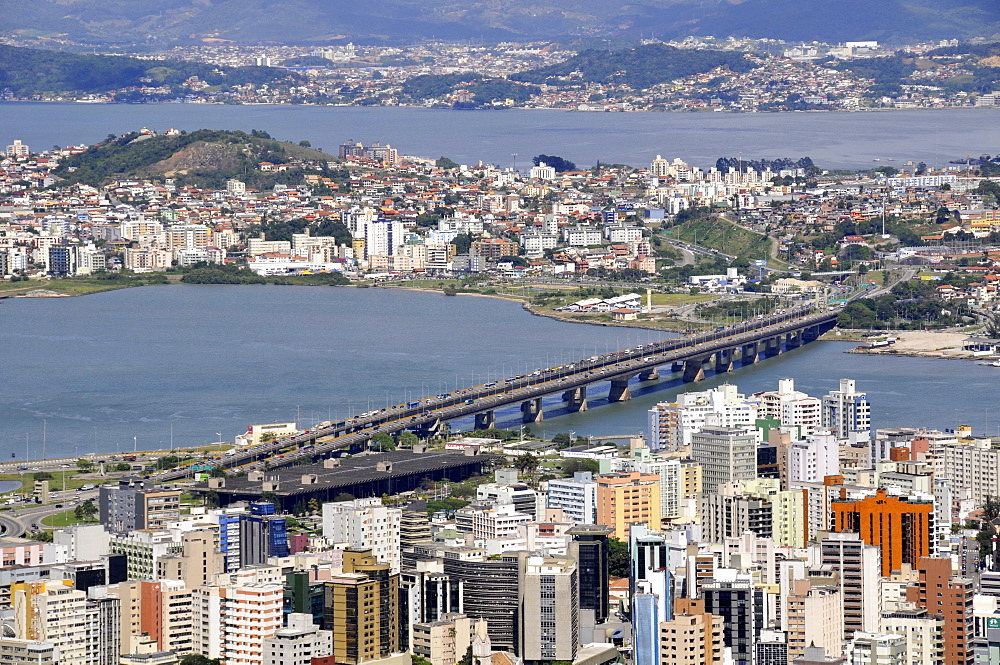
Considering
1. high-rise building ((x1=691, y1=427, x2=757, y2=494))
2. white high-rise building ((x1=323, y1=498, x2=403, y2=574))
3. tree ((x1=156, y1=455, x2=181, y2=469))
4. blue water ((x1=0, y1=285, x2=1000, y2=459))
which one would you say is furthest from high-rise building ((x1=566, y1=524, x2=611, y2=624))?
blue water ((x1=0, y1=285, x2=1000, y2=459))

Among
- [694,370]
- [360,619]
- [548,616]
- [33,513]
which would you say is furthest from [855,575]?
[694,370]

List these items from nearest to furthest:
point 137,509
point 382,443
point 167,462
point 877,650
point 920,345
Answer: point 877,650
point 137,509
point 167,462
point 382,443
point 920,345

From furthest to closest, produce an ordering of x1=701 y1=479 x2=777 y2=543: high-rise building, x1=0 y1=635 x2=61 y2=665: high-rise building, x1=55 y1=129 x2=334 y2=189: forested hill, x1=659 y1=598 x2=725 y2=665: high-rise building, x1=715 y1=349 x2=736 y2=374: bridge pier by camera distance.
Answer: x1=55 y1=129 x2=334 y2=189: forested hill
x1=715 y1=349 x2=736 y2=374: bridge pier
x1=701 y1=479 x2=777 y2=543: high-rise building
x1=659 y1=598 x2=725 y2=665: high-rise building
x1=0 y1=635 x2=61 y2=665: high-rise building

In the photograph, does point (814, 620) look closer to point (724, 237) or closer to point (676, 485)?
point (676, 485)

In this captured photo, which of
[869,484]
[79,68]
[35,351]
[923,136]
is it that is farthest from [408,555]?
[79,68]

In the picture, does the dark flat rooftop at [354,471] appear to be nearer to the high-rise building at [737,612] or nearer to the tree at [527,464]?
the tree at [527,464]

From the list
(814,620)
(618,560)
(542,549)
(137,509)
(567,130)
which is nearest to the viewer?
(814,620)

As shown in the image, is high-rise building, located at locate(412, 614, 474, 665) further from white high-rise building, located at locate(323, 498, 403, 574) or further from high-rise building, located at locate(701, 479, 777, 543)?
high-rise building, located at locate(701, 479, 777, 543)
